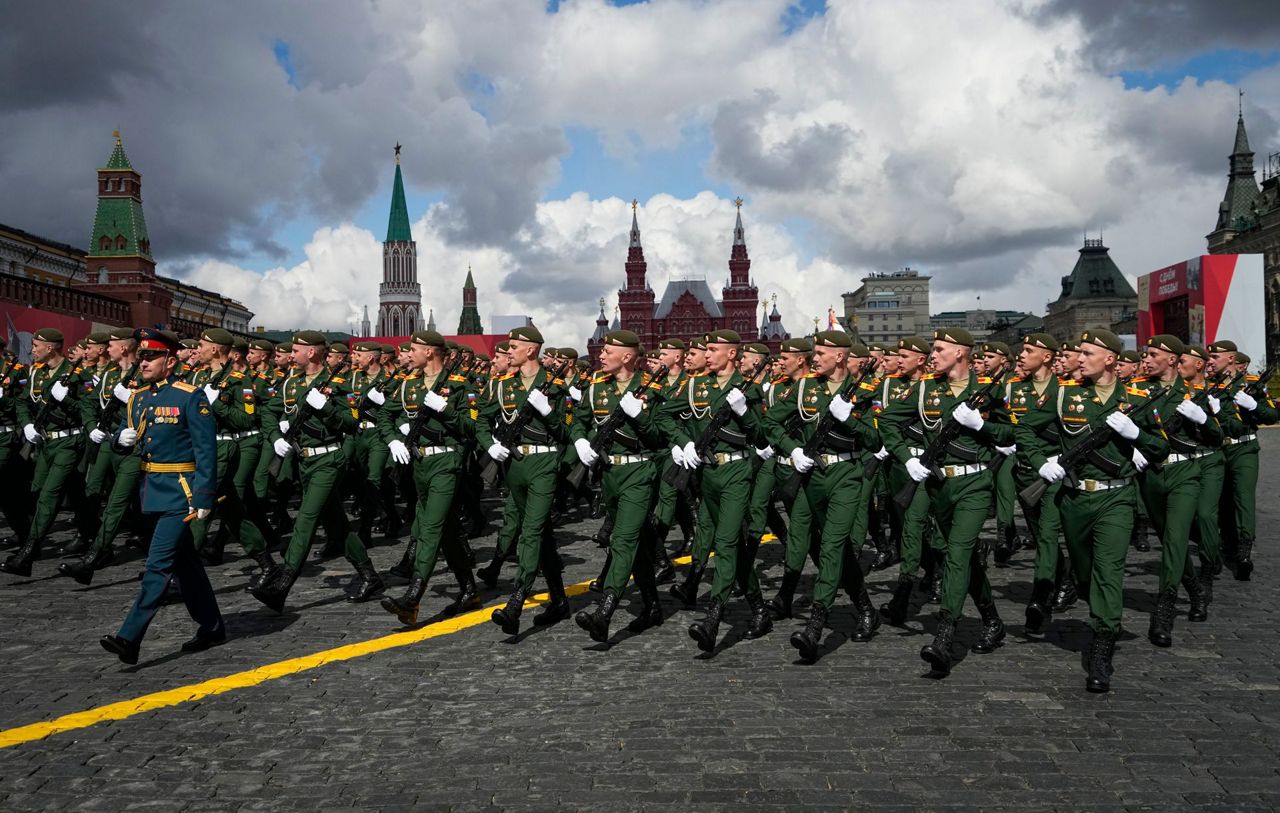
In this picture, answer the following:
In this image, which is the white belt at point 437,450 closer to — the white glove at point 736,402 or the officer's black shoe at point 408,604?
the officer's black shoe at point 408,604

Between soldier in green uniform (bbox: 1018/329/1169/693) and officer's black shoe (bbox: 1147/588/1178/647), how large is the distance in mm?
778

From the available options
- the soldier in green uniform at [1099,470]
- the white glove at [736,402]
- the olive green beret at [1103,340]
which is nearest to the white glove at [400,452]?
the white glove at [736,402]

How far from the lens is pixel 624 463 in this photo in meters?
8.00

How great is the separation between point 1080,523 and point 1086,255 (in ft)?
521

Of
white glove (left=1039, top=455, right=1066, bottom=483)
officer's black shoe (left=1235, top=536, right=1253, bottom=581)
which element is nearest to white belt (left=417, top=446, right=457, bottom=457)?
white glove (left=1039, top=455, right=1066, bottom=483)

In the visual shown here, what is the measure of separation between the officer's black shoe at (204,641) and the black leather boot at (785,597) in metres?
4.03

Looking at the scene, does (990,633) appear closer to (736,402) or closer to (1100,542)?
(1100,542)

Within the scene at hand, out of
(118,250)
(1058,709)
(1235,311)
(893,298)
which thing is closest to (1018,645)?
(1058,709)

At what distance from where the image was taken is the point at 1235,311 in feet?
187

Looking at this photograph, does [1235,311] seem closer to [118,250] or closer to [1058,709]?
[1058,709]

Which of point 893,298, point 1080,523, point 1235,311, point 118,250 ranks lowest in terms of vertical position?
point 1080,523

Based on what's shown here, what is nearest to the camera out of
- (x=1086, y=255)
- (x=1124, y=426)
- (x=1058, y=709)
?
(x=1058, y=709)

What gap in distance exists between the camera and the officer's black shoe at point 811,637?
696 centimetres

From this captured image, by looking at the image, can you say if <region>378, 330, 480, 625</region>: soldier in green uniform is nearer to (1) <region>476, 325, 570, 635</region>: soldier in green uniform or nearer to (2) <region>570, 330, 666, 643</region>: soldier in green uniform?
(1) <region>476, 325, 570, 635</region>: soldier in green uniform
